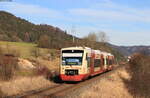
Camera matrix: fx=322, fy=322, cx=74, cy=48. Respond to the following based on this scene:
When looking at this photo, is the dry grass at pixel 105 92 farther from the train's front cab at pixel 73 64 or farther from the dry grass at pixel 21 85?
the dry grass at pixel 21 85

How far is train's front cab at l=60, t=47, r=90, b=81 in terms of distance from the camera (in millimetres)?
28844

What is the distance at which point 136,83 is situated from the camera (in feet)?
117

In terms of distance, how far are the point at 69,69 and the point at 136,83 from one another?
10263 millimetres

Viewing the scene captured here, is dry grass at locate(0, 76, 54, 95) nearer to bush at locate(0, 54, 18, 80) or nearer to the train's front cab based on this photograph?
the train's front cab

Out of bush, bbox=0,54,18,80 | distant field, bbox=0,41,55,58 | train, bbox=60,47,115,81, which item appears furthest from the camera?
distant field, bbox=0,41,55,58

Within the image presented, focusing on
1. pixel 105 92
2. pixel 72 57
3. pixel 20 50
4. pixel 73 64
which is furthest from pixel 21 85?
pixel 20 50

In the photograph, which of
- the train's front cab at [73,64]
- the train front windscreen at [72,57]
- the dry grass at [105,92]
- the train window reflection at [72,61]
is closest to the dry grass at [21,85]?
the train's front cab at [73,64]

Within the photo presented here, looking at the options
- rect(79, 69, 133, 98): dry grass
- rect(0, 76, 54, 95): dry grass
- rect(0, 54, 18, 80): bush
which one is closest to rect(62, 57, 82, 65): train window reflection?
rect(0, 76, 54, 95): dry grass

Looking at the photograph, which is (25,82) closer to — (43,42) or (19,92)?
(19,92)

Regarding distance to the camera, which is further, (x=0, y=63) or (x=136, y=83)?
(x=136, y=83)

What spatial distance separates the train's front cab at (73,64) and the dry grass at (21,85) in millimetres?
1903

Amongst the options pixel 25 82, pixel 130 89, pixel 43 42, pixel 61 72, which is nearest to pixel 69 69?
pixel 61 72

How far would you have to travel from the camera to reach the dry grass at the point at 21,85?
69.6ft

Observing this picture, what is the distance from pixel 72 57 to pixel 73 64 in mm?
751
